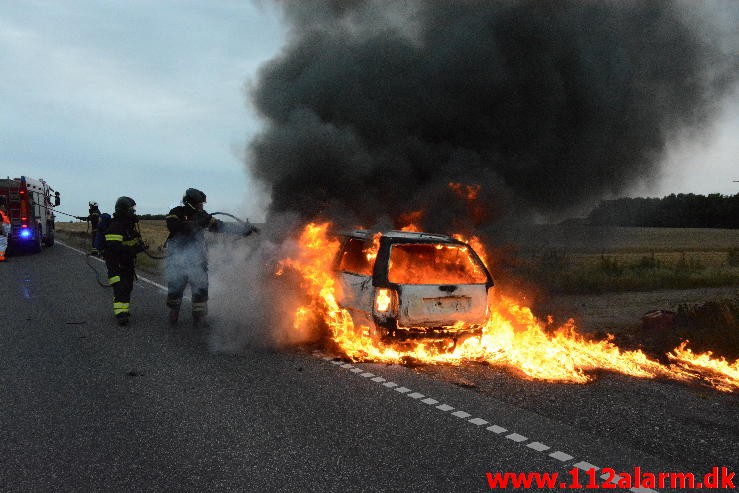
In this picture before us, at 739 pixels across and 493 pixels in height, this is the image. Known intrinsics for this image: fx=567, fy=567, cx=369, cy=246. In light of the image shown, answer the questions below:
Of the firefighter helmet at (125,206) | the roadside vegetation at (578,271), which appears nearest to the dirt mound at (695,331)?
the roadside vegetation at (578,271)

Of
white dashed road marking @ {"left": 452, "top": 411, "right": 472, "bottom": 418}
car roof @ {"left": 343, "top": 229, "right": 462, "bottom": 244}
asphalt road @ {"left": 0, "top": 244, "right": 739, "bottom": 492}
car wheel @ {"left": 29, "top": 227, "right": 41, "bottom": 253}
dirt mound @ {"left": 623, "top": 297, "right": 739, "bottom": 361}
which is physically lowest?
asphalt road @ {"left": 0, "top": 244, "right": 739, "bottom": 492}

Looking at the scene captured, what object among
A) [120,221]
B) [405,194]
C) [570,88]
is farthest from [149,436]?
[570,88]

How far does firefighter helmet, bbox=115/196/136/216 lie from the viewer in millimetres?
8922

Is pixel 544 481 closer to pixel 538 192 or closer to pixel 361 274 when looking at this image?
pixel 361 274

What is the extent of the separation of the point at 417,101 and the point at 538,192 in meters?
3.43

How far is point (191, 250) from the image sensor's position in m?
8.38

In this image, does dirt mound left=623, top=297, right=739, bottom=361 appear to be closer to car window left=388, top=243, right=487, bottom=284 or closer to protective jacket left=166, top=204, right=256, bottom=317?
car window left=388, top=243, right=487, bottom=284

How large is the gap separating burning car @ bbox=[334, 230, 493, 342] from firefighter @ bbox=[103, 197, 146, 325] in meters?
3.56

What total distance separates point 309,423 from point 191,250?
186 inches

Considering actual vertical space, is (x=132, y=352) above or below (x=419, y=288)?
below

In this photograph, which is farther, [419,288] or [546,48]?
[546,48]

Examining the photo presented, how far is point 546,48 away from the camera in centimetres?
1259

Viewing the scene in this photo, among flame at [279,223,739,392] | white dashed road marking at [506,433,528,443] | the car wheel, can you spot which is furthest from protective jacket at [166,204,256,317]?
the car wheel

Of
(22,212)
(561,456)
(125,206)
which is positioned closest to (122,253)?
(125,206)
